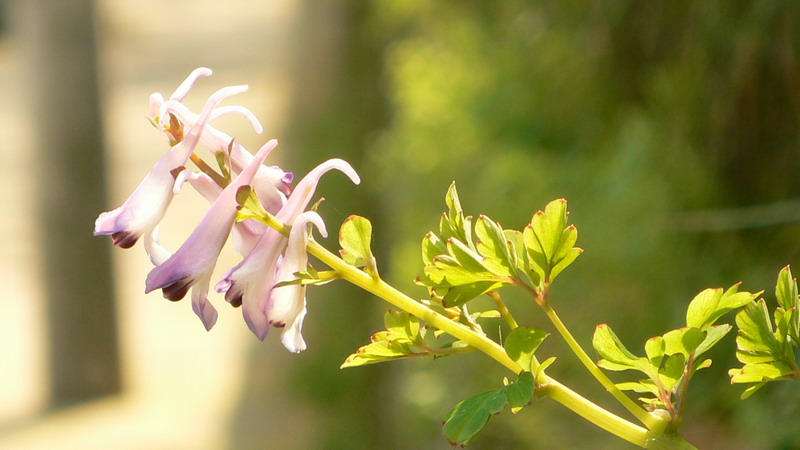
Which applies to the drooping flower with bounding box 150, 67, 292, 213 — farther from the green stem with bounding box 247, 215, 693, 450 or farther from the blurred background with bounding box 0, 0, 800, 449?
the blurred background with bounding box 0, 0, 800, 449

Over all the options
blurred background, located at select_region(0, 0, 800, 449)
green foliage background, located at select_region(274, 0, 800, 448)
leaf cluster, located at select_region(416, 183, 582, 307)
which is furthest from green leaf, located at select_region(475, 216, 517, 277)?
green foliage background, located at select_region(274, 0, 800, 448)

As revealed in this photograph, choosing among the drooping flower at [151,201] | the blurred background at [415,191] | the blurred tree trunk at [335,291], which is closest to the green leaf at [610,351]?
the drooping flower at [151,201]

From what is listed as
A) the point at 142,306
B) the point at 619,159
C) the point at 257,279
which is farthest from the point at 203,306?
the point at 142,306

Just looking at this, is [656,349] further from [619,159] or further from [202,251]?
[619,159]

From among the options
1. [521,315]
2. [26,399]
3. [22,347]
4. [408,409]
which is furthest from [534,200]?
[22,347]

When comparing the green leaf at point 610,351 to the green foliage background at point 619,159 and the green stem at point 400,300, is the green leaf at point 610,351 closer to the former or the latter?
the green stem at point 400,300
